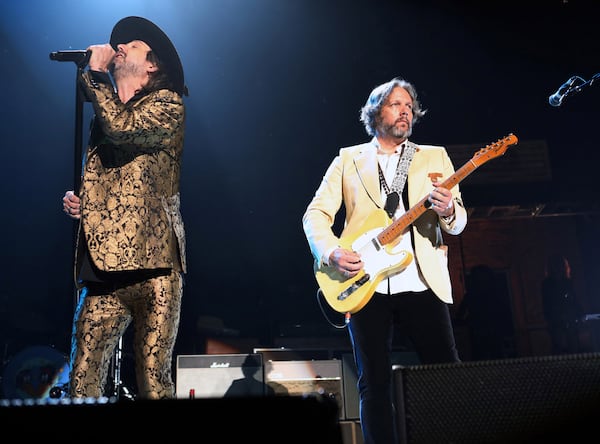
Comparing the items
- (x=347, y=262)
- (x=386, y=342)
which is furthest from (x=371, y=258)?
(x=386, y=342)

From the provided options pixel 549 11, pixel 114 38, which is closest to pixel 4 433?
pixel 114 38

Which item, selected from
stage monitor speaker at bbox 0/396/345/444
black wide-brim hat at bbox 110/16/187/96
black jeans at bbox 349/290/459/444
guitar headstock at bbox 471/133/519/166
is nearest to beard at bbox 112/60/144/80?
black wide-brim hat at bbox 110/16/187/96

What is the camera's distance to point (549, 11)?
6.00 metres

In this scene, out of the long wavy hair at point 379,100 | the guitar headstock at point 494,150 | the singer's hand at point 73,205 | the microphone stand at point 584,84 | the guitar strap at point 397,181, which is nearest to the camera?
the singer's hand at point 73,205

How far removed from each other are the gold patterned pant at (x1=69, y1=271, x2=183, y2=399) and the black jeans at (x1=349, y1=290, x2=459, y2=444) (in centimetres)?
88

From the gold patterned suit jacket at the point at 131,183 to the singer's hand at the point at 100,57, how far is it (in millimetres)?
30

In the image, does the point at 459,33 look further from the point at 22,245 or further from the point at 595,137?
the point at 22,245

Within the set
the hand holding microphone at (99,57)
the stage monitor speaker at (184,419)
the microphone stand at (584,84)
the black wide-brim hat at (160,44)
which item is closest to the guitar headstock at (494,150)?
the microphone stand at (584,84)

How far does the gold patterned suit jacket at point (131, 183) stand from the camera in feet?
7.56

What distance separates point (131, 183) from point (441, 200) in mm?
1339

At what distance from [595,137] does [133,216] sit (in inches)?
257

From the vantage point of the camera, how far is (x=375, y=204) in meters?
3.09

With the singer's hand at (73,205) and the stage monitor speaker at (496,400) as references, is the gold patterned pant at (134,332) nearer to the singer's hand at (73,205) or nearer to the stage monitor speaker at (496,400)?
the singer's hand at (73,205)

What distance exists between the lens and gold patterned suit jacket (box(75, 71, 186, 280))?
2305mm
